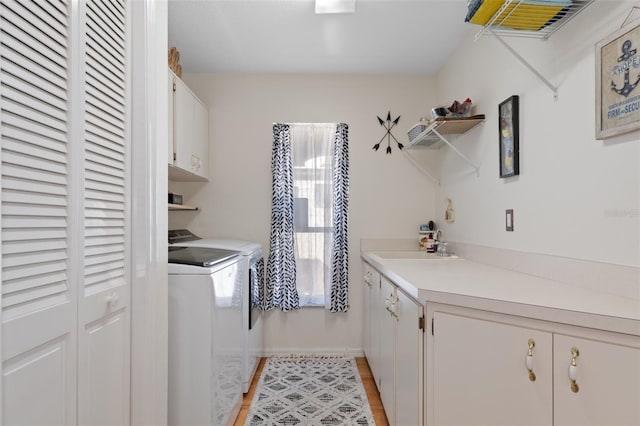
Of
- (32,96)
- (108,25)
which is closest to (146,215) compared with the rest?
(32,96)

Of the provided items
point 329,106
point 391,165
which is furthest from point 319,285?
point 329,106

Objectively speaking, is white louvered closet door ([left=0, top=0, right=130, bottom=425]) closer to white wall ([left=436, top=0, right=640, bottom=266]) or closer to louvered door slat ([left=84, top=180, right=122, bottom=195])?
louvered door slat ([left=84, top=180, right=122, bottom=195])

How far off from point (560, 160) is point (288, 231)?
200cm

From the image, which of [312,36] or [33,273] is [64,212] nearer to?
[33,273]

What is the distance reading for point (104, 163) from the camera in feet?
3.59

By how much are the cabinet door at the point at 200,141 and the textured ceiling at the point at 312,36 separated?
390 millimetres

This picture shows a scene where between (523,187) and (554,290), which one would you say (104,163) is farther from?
(523,187)

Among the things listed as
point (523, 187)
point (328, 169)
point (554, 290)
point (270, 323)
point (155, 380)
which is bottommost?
point (270, 323)

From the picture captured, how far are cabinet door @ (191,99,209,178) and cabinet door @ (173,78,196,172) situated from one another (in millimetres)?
61

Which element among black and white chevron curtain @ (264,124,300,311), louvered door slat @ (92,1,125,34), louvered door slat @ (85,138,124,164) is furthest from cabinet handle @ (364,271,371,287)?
louvered door slat @ (92,1,125,34)

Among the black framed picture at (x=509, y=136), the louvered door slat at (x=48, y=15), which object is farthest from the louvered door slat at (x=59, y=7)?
the black framed picture at (x=509, y=136)

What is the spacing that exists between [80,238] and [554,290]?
1573 millimetres

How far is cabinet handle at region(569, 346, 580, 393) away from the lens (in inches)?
37.9

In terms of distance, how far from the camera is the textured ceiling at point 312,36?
207 cm
